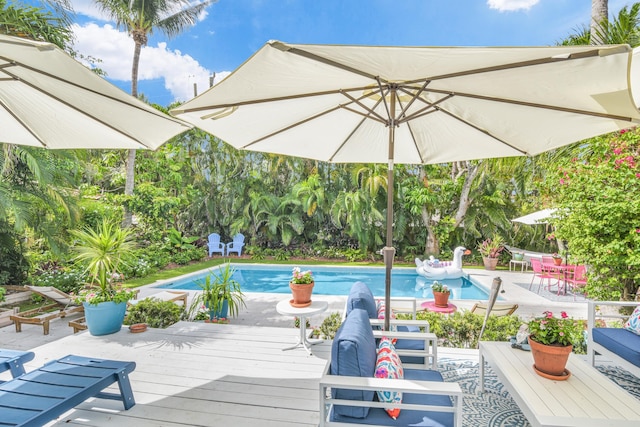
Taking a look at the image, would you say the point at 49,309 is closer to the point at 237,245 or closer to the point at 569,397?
the point at 569,397

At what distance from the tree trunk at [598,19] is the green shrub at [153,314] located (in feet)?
24.2

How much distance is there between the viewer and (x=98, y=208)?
28.1ft

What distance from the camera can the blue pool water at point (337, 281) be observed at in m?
9.18

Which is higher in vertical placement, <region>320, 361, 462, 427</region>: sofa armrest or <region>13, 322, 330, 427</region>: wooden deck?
<region>320, 361, 462, 427</region>: sofa armrest

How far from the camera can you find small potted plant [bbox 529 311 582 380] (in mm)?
2373

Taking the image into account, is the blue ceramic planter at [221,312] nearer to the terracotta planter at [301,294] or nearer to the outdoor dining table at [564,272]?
the terracotta planter at [301,294]

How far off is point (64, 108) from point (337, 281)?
29.4 feet

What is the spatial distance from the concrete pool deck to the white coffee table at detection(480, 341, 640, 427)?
3.29m

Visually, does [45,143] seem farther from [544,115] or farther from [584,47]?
[544,115]

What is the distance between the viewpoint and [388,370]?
220cm

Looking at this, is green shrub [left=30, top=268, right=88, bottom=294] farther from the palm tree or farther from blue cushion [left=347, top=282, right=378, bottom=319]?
blue cushion [left=347, top=282, right=378, bottom=319]

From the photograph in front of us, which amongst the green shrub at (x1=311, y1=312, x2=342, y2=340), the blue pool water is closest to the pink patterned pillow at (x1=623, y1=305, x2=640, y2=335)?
the green shrub at (x1=311, y1=312, x2=342, y2=340)

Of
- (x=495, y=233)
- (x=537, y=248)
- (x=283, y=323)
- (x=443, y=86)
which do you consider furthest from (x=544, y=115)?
(x=537, y=248)

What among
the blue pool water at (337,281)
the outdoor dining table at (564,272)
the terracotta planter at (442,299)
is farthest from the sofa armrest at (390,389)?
the outdoor dining table at (564,272)
